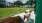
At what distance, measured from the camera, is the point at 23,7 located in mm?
1546

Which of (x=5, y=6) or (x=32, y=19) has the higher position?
(x=5, y=6)

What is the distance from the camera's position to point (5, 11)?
1535mm

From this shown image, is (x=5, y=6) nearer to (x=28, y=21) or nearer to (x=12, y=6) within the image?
(x=12, y=6)

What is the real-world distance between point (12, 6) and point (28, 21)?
250mm

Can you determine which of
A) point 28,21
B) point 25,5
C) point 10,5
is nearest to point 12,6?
point 10,5

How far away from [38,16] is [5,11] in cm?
38

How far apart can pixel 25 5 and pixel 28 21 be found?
0.19 metres

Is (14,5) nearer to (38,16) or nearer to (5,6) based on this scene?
(5,6)

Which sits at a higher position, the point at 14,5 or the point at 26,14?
the point at 14,5

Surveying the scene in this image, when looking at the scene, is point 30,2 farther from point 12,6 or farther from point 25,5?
point 12,6

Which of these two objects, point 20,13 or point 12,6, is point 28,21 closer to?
point 20,13

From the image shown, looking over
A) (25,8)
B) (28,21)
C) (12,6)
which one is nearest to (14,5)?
(12,6)

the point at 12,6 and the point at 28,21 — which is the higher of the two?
the point at 12,6

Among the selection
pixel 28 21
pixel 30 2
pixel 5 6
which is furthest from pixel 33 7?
pixel 5 6
